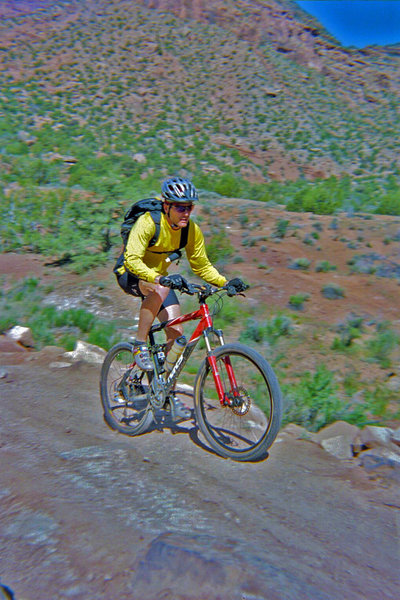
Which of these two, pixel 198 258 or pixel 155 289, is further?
pixel 198 258

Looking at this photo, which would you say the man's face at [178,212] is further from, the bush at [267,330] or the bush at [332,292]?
the bush at [332,292]

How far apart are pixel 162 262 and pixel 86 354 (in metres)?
2.61

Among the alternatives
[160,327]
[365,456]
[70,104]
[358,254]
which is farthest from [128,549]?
[70,104]

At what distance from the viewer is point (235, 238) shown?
13070 millimetres

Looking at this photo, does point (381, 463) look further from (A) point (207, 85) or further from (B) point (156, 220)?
(A) point (207, 85)

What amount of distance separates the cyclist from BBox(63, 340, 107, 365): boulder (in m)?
2.22

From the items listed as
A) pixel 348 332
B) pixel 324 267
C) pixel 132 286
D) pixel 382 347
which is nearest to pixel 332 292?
pixel 324 267

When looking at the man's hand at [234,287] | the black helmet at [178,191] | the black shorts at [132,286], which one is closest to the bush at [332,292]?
the black shorts at [132,286]

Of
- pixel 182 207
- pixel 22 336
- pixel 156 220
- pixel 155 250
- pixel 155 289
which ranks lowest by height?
pixel 22 336

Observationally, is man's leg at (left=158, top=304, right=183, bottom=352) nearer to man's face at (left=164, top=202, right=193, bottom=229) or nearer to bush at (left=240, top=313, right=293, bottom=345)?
man's face at (left=164, top=202, right=193, bottom=229)

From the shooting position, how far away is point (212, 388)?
4.57m

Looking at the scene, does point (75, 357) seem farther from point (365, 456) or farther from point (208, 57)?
point (208, 57)

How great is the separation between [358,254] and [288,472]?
962 cm

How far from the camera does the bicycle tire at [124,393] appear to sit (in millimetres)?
4227
